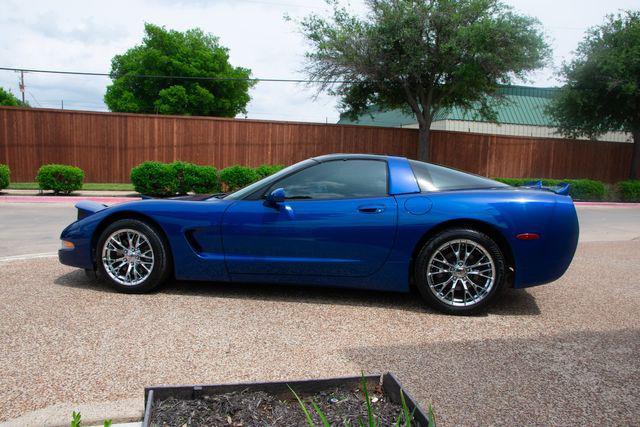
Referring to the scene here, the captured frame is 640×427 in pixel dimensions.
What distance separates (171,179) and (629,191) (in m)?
17.9

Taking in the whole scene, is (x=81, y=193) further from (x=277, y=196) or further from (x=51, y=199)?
(x=277, y=196)

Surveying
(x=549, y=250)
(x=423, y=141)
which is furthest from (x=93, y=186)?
(x=549, y=250)

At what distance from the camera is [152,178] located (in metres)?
15.4

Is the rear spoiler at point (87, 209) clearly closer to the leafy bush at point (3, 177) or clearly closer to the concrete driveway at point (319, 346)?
the concrete driveway at point (319, 346)

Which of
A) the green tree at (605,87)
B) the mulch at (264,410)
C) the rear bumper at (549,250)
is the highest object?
the green tree at (605,87)

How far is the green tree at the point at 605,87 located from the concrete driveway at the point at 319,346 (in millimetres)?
18912

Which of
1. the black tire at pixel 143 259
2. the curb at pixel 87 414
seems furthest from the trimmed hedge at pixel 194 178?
the curb at pixel 87 414

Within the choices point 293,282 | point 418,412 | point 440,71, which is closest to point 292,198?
point 293,282

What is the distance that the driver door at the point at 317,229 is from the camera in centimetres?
429

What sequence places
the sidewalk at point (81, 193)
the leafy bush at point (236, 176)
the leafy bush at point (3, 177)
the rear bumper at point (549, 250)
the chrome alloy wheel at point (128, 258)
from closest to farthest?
the rear bumper at point (549, 250), the chrome alloy wheel at point (128, 258), the leafy bush at point (3, 177), the sidewalk at point (81, 193), the leafy bush at point (236, 176)

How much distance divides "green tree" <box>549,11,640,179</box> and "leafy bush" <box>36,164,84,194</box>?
65.9 ft

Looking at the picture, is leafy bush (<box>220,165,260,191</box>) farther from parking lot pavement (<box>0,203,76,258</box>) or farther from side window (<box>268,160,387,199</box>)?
side window (<box>268,160,387,199</box>)

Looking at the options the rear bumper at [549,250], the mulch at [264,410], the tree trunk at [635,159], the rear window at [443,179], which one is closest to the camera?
the mulch at [264,410]

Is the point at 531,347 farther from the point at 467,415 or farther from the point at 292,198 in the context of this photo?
the point at 292,198
